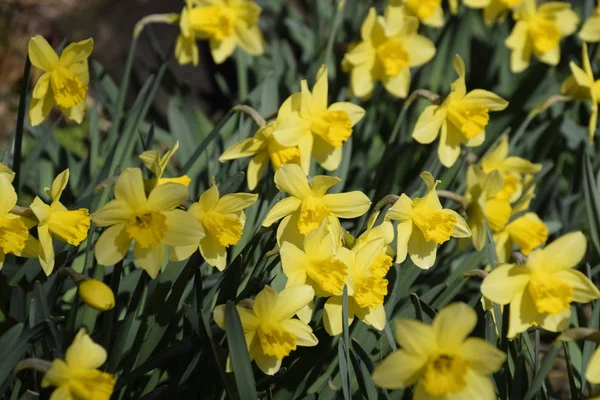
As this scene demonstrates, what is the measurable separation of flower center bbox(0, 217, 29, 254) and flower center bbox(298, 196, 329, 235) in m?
0.64

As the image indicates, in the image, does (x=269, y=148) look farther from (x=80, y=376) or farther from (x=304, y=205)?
(x=80, y=376)

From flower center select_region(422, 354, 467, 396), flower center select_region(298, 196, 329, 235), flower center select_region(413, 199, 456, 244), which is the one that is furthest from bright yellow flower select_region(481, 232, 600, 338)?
flower center select_region(298, 196, 329, 235)

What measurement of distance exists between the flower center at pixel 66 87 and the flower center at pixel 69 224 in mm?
371

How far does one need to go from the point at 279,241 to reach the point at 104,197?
729mm

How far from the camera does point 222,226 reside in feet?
5.21

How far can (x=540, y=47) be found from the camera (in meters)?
2.69

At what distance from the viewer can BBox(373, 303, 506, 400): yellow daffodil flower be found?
51.3 inches

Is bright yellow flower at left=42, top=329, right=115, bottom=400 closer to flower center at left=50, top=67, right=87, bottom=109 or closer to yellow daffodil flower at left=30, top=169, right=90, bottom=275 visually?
yellow daffodil flower at left=30, top=169, right=90, bottom=275

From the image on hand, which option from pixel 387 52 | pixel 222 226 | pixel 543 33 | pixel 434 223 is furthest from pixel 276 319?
pixel 543 33

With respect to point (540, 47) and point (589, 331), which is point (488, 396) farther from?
point (540, 47)

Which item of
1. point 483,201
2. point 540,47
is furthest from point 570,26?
point 483,201

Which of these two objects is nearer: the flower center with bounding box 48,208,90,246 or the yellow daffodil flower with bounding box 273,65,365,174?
the flower center with bounding box 48,208,90,246

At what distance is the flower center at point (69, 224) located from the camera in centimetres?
157

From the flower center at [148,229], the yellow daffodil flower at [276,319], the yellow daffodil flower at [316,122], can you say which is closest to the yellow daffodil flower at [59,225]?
Result: the flower center at [148,229]
